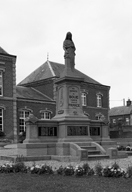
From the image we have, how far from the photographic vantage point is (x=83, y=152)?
45.1 ft

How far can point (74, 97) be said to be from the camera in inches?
648

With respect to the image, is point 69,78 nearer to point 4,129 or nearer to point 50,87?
point 4,129

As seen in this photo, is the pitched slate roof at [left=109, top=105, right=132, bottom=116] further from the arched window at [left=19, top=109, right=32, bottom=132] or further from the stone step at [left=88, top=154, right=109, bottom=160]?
the stone step at [left=88, top=154, right=109, bottom=160]

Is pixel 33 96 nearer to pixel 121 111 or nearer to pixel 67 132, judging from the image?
pixel 67 132

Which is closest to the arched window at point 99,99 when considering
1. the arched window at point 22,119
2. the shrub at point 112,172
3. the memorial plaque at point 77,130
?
the arched window at point 22,119

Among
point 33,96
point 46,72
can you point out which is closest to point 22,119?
point 33,96

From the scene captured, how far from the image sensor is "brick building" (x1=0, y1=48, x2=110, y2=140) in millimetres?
31047

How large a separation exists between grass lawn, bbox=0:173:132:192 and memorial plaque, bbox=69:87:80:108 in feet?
25.5

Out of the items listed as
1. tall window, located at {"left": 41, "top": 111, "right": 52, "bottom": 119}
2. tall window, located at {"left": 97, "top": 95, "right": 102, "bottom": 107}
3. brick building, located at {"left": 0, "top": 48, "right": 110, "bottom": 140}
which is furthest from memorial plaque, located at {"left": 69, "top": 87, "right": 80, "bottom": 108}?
tall window, located at {"left": 97, "top": 95, "right": 102, "bottom": 107}

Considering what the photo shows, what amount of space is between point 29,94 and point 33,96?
2.00 feet

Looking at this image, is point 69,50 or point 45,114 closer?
point 69,50

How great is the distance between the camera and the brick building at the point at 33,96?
31047mm

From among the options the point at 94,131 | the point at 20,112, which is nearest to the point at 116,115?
the point at 20,112

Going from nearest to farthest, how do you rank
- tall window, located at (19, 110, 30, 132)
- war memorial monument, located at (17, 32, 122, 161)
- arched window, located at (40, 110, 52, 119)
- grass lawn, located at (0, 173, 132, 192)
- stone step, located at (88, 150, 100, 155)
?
grass lawn, located at (0, 173, 132, 192), war memorial monument, located at (17, 32, 122, 161), stone step, located at (88, 150, 100, 155), tall window, located at (19, 110, 30, 132), arched window, located at (40, 110, 52, 119)
